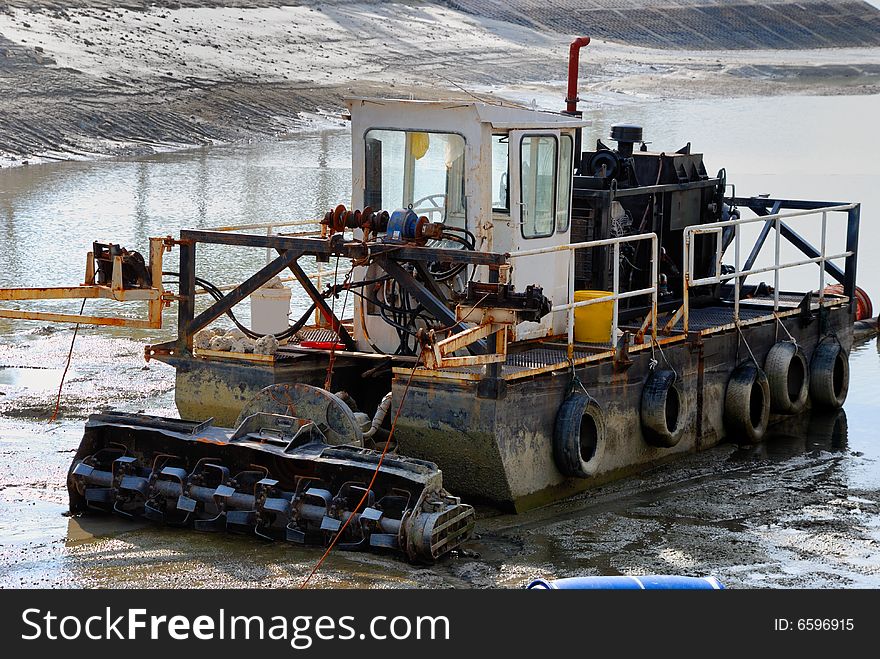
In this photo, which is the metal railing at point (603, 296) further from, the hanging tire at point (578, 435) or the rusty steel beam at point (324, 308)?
the rusty steel beam at point (324, 308)

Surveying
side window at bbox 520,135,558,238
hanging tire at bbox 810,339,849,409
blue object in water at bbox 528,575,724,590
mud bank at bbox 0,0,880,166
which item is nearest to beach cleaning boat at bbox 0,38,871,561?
side window at bbox 520,135,558,238

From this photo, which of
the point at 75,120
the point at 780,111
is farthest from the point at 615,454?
the point at 780,111

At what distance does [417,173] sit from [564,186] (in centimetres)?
111

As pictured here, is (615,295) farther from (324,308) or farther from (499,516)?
(324,308)

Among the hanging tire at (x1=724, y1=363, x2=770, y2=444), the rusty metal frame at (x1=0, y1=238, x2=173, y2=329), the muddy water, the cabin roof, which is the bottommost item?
the muddy water

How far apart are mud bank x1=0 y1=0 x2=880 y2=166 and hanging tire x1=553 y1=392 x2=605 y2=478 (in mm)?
19381

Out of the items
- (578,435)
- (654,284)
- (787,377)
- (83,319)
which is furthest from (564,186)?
(83,319)

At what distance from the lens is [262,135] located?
36.5 meters

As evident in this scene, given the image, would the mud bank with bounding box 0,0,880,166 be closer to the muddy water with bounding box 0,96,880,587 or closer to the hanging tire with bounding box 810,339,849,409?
the muddy water with bounding box 0,96,880,587

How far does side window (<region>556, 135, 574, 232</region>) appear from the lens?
11344mm

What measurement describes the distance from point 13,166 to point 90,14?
10.8m

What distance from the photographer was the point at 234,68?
39.0m

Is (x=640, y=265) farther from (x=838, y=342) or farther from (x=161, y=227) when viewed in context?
(x=161, y=227)

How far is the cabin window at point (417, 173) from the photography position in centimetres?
A: 1107
